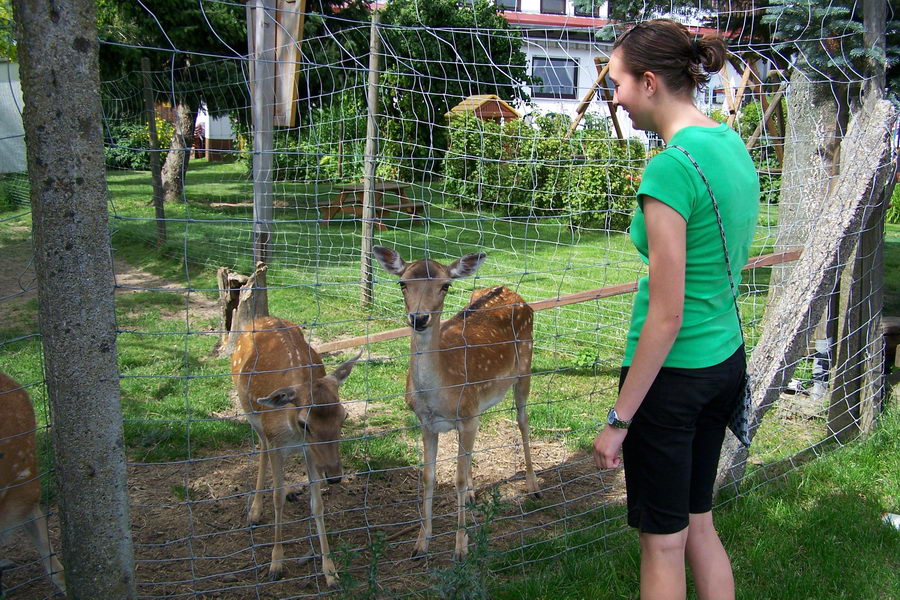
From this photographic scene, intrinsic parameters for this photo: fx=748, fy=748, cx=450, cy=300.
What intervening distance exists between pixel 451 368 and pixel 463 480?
0.62 metres

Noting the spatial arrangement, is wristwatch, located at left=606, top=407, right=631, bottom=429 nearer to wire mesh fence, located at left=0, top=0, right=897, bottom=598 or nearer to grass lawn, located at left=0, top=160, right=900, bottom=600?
wire mesh fence, located at left=0, top=0, right=897, bottom=598

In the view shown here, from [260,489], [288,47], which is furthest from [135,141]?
[260,489]

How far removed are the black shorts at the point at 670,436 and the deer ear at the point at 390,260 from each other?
1.86 metres

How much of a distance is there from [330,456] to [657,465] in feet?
6.18

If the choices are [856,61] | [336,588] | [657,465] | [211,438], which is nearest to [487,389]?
[336,588]

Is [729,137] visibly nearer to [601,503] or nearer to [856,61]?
[601,503]

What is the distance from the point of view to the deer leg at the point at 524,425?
15.2ft

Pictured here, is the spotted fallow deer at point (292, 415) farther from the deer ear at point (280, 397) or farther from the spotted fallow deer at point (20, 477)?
the spotted fallow deer at point (20, 477)

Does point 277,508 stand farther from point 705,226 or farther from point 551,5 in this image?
point 551,5

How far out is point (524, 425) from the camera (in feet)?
15.9

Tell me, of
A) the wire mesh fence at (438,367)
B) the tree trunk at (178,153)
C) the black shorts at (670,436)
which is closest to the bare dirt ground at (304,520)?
the wire mesh fence at (438,367)

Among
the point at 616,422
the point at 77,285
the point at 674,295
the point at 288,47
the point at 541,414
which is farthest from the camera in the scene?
the point at 541,414

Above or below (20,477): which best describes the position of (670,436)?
above

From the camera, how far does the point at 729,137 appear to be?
2270 millimetres
